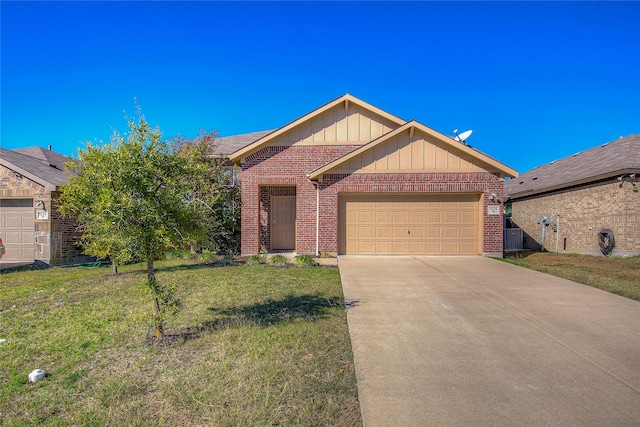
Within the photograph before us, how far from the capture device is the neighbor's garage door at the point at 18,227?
12.9m

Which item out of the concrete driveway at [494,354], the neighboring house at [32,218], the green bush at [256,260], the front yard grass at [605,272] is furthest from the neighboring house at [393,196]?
the neighboring house at [32,218]

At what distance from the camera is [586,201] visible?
15.3 m

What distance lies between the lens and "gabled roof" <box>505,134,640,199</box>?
46.2 feet

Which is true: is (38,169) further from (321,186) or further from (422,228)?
(422,228)

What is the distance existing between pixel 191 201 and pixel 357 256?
325 inches

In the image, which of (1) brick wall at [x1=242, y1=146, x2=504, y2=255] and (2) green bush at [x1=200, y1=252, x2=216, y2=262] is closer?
(2) green bush at [x1=200, y1=252, x2=216, y2=262]

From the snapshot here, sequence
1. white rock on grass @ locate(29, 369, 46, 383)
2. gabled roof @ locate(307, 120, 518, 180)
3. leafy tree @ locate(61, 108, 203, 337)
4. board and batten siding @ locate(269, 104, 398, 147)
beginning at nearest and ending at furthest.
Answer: white rock on grass @ locate(29, 369, 46, 383) < leafy tree @ locate(61, 108, 203, 337) < gabled roof @ locate(307, 120, 518, 180) < board and batten siding @ locate(269, 104, 398, 147)

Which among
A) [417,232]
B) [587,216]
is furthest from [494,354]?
[587,216]

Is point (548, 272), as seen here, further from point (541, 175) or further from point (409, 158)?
point (541, 175)

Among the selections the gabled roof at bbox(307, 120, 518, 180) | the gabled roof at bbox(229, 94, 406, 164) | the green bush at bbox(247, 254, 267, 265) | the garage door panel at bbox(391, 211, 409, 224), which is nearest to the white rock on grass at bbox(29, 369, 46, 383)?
the green bush at bbox(247, 254, 267, 265)

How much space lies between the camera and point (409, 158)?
40.6ft

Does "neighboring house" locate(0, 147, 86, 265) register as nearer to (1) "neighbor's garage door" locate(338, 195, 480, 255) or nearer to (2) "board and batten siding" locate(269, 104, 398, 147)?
(2) "board and batten siding" locate(269, 104, 398, 147)

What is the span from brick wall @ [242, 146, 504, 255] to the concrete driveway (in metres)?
4.69

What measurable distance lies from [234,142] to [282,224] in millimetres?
7134
